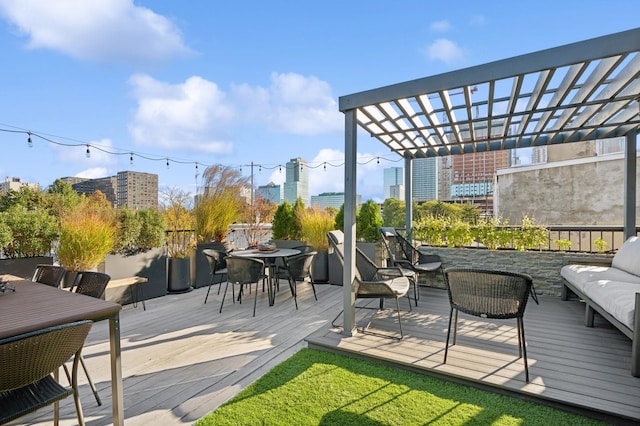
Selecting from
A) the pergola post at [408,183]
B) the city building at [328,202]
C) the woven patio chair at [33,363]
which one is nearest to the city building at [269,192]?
the city building at [328,202]

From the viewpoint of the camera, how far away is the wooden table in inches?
61.3

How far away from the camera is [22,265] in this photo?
158 inches

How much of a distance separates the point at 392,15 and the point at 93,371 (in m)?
7.61

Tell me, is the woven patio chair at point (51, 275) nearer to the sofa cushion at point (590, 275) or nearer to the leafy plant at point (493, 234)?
the sofa cushion at point (590, 275)

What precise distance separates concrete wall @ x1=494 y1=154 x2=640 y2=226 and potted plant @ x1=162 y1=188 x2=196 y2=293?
33.1 ft

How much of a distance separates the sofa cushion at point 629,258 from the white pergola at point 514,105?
1.04 metres

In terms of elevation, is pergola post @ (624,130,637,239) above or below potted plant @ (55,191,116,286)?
above

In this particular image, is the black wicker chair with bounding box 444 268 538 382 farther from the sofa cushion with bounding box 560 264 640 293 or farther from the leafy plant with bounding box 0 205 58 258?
the leafy plant with bounding box 0 205 58 258

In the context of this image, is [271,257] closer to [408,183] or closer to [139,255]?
[139,255]

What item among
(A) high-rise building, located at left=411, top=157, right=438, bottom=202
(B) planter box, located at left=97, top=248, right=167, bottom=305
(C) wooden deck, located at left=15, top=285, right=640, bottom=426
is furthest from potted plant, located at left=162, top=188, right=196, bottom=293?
(A) high-rise building, located at left=411, top=157, right=438, bottom=202

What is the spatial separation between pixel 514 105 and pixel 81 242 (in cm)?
546

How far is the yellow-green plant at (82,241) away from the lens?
4.10 m

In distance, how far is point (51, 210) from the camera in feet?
15.5

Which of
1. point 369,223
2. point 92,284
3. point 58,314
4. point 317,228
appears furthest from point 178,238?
point 58,314
